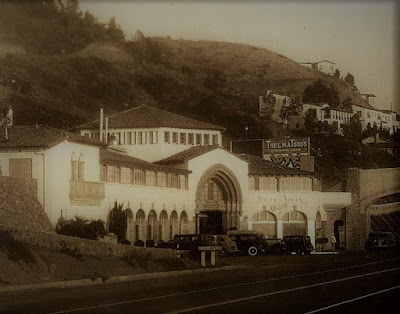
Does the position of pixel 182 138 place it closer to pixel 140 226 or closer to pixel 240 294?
pixel 140 226

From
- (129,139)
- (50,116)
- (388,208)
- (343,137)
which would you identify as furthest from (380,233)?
(50,116)

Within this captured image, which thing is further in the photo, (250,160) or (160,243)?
(250,160)

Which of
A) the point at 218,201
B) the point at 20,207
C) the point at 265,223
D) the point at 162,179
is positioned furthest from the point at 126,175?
the point at 218,201

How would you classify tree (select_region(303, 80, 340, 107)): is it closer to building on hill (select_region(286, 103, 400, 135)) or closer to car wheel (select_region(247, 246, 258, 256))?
building on hill (select_region(286, 103, 400, 135))

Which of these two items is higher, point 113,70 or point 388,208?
point 113,70

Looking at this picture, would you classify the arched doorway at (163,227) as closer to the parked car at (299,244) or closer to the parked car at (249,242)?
the parked car at (249,242)

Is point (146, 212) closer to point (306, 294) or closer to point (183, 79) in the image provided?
point (183, 79)

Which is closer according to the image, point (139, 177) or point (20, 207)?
point (20, 207)
